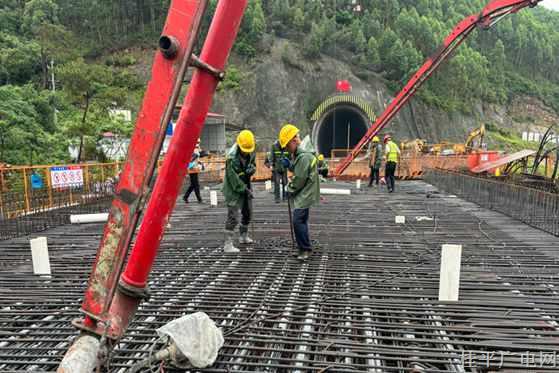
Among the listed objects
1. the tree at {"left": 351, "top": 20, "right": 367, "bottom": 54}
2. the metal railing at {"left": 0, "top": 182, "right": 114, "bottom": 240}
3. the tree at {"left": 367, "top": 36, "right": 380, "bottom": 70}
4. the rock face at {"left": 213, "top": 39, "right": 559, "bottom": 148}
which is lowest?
the metal railing at {"left": 0, "top": 182, "right": 114, "bottom": 240}

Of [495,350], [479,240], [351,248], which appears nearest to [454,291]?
[495,350]

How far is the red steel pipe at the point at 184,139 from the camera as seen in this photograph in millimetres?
1818

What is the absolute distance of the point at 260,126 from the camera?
99.5ft

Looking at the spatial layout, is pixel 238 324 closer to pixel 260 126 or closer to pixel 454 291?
pixel 454 291

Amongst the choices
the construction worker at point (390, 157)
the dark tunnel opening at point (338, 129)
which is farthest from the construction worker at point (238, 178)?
the dark tunnel opening at point (338, 129)

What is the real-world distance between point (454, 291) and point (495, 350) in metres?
0.73

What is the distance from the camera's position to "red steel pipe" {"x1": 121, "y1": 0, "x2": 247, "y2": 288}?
5.97ft

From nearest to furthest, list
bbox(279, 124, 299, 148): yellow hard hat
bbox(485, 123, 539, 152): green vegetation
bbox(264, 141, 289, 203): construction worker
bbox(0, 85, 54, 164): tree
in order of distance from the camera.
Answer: bbox(279, 124, 299, 148): yellow hard hat → bbox(264, 141, 289, 203): construction worker → bbox(0, 85, 54, 164): tree → bbox(485, 123, 539, 152): green vegetation

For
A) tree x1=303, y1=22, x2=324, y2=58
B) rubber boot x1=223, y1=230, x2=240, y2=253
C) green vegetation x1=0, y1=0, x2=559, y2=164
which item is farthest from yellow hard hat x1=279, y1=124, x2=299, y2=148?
tree x1=303, y1=22, x2=324, y2=58

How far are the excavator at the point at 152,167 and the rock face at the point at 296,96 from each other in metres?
27.1

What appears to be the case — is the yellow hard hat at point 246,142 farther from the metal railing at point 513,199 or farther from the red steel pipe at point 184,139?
the metal railing at point 513,199

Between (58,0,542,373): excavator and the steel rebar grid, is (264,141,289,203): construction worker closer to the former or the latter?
the steel rebar grid

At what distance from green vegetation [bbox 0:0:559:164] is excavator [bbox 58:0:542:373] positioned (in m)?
14.1

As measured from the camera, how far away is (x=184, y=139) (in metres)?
1.82
